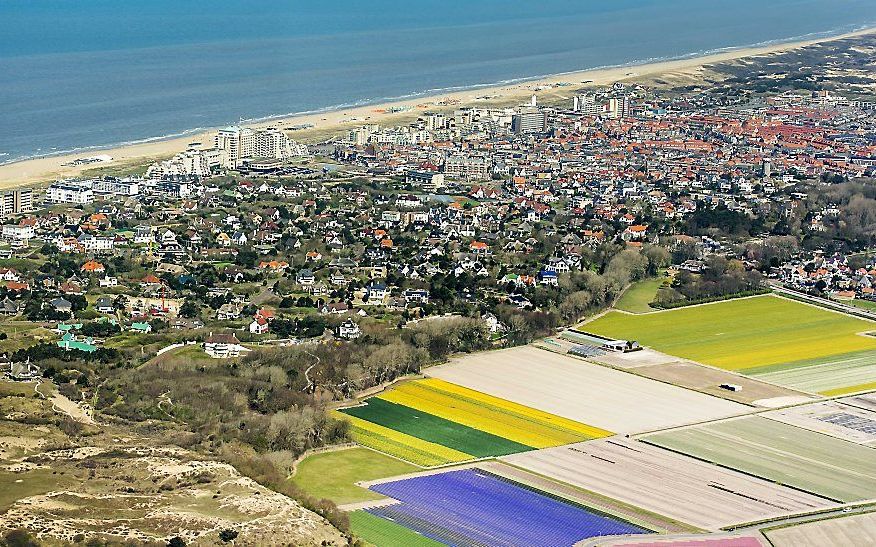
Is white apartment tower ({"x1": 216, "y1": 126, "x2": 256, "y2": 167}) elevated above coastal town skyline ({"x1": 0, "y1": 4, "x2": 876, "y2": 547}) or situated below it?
above

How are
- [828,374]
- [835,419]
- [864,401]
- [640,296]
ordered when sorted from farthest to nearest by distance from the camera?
[640,296] < [828,374] < [864,401] < [835,419]

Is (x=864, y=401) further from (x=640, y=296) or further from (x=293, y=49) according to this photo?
(x=293, y=49)

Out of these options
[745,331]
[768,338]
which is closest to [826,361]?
[768,338]

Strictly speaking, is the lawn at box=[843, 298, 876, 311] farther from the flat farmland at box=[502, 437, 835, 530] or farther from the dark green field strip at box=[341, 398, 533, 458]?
the dark green field strip at box=[341, 398, 533, 458]

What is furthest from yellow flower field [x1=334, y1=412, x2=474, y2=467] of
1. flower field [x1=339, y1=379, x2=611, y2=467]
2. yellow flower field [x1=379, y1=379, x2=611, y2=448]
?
yellow flower field [x1=379, y1=379, x2=611, y2=448]

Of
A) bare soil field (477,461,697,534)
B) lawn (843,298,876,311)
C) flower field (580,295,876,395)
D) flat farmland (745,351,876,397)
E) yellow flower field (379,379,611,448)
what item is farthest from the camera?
lawn (843,298,876,311)

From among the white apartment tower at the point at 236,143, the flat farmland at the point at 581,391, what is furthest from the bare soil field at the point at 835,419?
the white apartment tower at the point at 236,143

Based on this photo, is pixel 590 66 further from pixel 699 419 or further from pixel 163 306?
pixel 699 419
